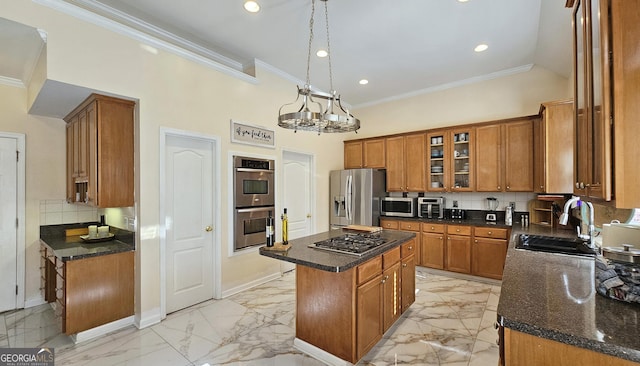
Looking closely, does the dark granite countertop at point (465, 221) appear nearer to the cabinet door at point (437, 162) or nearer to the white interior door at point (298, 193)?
the cabinet door at point (437, 162)

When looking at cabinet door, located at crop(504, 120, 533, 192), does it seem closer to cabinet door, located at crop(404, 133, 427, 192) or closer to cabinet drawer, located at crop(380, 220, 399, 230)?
cabinet door, located at crop(404, 133, 427, 192)

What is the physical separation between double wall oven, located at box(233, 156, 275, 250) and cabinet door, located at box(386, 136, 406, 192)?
7.56 feet

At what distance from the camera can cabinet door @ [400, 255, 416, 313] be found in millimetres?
2996

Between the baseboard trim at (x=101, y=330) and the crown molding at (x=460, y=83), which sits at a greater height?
the crown molding at (x=460, y=83)

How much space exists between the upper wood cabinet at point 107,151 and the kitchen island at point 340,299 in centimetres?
183

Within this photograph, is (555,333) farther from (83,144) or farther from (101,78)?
(83,144)

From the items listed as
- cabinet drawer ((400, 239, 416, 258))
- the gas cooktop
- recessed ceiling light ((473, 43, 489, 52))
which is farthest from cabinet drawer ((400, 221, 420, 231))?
recessed ceiling light ((473, 43, 489, 52))

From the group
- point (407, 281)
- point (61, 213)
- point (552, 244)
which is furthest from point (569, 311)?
point (61, 213)

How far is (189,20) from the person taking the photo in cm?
303

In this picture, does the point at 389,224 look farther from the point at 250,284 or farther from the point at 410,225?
the point at 250,284

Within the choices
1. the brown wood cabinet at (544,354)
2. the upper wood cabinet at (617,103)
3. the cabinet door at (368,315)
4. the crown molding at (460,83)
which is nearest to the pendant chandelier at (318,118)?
the cabinet door at (368,315)

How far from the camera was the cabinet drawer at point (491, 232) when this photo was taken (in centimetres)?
400

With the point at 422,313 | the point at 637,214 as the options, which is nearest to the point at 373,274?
the point at 422,313

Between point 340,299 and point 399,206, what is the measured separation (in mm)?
3253
